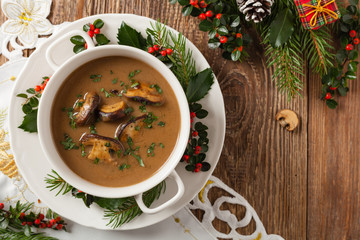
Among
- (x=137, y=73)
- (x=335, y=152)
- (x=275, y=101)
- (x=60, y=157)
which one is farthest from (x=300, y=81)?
(x=60, y=157)

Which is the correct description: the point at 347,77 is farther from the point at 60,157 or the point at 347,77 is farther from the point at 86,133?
the point at 60,157

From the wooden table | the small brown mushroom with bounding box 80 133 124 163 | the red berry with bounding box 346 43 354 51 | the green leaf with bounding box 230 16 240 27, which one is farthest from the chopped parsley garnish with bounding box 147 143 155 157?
the red berry with bounding box 346 43 354 51

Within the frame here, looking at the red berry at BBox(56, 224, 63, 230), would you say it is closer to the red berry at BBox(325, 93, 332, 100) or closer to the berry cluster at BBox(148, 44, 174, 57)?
the berry cluster at BBox(148, 44, 174, 57)

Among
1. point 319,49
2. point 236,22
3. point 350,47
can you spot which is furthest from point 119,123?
point 350,47

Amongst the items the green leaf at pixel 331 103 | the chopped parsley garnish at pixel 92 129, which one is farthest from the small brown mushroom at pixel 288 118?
the chopped parsley garnish at pixel 92 129

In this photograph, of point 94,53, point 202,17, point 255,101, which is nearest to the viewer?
point 94,53

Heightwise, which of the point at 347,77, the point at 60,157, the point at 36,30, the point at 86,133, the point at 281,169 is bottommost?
the point at 281,169

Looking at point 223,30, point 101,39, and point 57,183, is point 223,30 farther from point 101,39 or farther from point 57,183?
point 57,183
